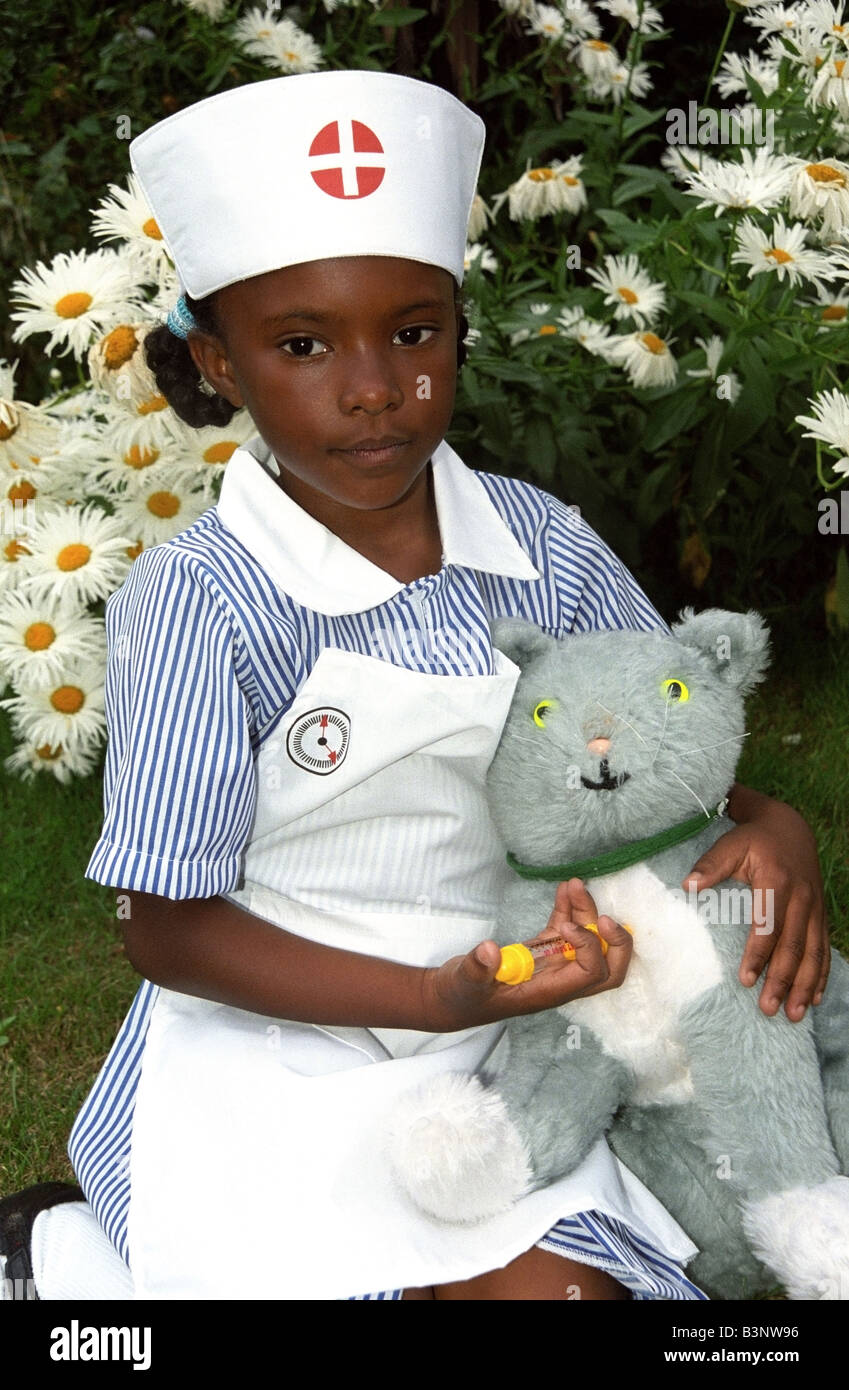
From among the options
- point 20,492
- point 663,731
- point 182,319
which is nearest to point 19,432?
point 20,492

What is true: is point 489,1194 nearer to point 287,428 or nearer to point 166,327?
point 287,428

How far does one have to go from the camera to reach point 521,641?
4.87ft

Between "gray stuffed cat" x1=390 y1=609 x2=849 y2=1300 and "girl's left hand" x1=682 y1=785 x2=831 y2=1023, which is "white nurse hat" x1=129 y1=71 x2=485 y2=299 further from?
"girl's left hand" x1=682 y1=785 x2=831 y2=1023

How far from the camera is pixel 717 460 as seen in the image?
2.59 metres

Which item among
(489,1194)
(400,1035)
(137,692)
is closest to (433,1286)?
(489,1194)

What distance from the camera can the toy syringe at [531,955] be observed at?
50.7 inches

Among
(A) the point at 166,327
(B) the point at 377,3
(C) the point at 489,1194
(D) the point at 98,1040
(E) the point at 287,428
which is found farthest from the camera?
(B) the point at 377,3

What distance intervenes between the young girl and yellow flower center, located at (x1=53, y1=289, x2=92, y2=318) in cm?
67

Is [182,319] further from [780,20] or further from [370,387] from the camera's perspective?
[780,20]

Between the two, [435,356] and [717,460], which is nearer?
[435,356]

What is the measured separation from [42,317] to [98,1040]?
3.34 feet

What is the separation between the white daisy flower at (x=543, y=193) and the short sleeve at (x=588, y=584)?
106 centimetres

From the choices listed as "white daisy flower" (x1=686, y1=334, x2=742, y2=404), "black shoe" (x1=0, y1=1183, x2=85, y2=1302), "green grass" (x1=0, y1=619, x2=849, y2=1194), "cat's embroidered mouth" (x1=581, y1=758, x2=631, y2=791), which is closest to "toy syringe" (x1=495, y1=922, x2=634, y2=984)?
"cat's embroidered mouth" (x1=581, y1=758, x2=631, y2=791)

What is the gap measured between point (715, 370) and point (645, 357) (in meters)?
0.14
